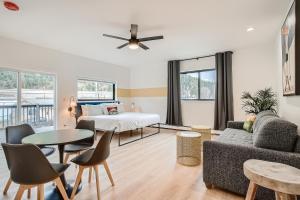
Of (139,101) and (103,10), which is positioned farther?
(139,101)

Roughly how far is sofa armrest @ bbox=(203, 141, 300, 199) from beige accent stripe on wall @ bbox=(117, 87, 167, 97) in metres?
4.39

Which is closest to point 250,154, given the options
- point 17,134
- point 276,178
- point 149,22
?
point 276,178

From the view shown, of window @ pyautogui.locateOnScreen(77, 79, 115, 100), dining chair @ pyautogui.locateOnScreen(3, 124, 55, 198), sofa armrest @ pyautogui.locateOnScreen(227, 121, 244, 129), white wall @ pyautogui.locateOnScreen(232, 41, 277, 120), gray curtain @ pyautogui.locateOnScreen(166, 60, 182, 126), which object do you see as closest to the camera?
dining chair @ pyautogui.locateOnScreen(3, 124, 55, 198)

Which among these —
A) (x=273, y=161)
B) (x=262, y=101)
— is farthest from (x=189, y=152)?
(x=262, y=101)

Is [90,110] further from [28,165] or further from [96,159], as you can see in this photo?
[28,165]

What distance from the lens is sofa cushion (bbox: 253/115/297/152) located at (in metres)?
1.66

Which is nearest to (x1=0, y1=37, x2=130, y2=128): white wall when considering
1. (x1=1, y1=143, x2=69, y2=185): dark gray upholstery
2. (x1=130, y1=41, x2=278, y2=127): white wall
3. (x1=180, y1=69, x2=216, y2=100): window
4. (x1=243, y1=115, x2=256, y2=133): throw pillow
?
(x1=130, y1=41, x2=278, y2=127): white wall

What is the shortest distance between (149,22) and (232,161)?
2634 millimetres

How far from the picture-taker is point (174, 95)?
5.93 meters

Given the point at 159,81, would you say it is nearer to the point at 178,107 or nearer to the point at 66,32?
the point at 178,107

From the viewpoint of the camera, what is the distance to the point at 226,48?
4.68 meters

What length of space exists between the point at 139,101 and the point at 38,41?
4.11m

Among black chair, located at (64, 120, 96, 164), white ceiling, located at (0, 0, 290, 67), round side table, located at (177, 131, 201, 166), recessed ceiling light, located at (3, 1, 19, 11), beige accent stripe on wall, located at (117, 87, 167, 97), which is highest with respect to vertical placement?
white ceiling, located at (0, 0, 290, 67)

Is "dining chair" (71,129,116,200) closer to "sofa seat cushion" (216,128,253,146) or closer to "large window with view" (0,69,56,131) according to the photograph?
"sofa seat cushion" (216,128,253,146)
